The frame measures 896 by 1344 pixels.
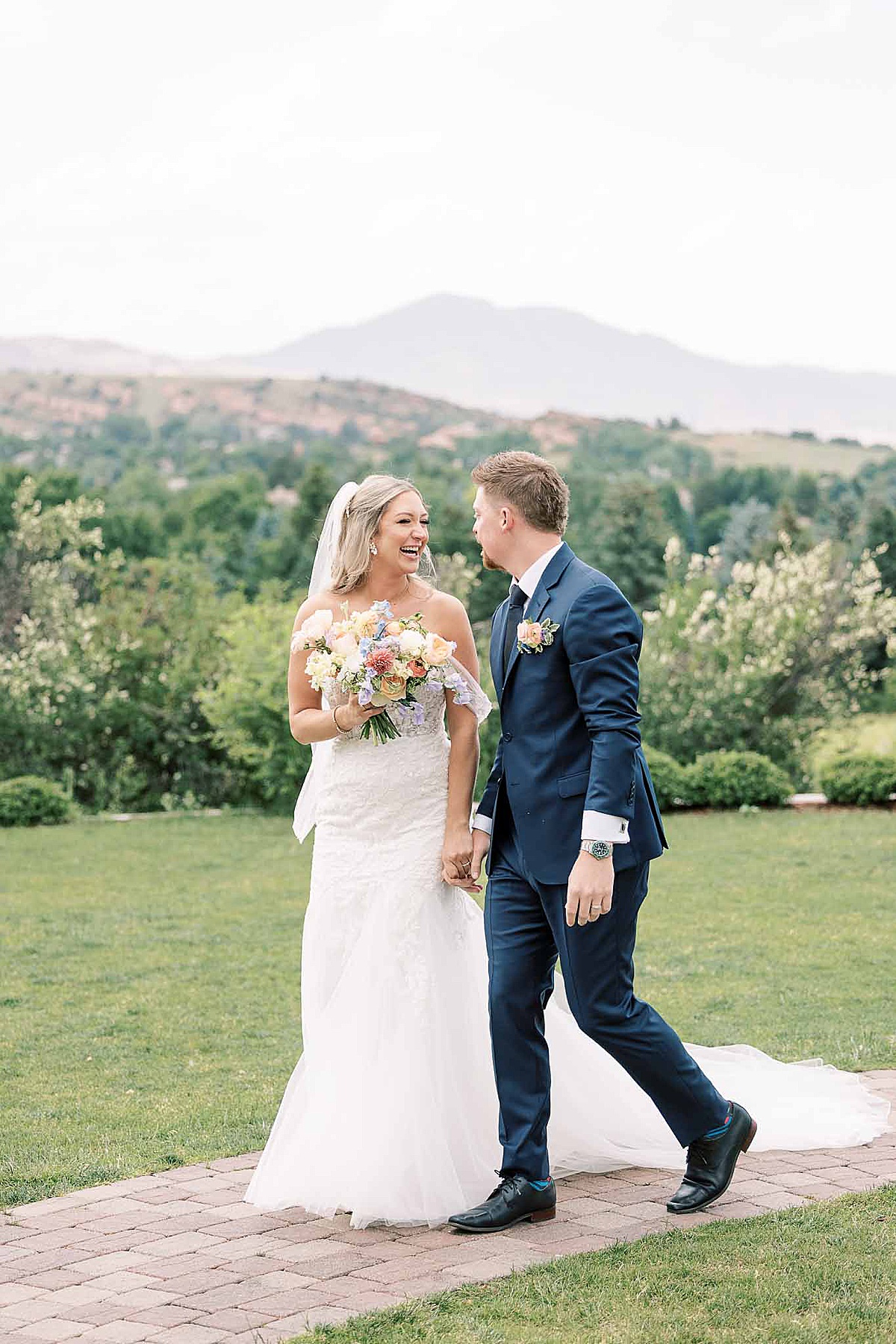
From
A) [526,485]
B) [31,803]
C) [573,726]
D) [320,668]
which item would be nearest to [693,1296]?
[573,726]

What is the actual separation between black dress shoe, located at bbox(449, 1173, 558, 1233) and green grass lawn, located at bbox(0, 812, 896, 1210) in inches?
47.4

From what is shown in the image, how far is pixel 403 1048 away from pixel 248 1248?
2.30ft

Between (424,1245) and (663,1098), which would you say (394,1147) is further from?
(663,1098)

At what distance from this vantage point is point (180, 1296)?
3785 mm

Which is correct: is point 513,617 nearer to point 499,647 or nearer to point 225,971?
point 499,647

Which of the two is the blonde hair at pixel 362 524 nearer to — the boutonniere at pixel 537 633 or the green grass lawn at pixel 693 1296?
the boutonniere at pixel 537 633

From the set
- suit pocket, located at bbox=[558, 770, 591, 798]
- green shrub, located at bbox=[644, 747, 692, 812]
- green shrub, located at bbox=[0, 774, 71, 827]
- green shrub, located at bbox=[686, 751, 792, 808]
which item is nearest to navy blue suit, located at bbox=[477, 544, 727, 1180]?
suit pocket, located at bbox=[558, 770, 591, 798]

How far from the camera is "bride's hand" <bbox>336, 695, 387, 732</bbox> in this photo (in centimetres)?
445

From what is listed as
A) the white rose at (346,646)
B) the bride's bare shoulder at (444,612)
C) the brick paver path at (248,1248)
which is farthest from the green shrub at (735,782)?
the white rose at (346,646)

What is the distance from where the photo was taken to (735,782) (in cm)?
1548

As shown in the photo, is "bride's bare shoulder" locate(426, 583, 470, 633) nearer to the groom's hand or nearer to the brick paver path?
the groom's hand

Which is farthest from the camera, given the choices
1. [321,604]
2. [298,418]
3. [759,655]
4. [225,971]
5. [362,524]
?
[298,418]

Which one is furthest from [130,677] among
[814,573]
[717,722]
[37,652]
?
[814,573]

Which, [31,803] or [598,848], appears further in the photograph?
[31,803]
